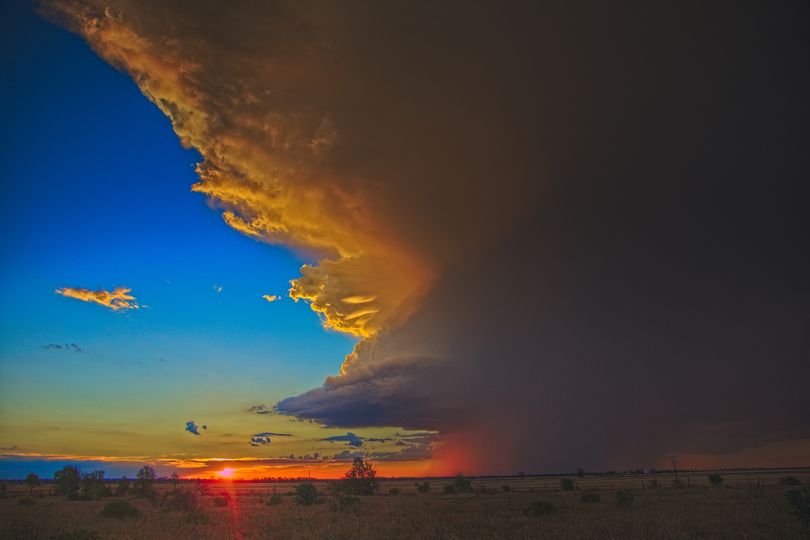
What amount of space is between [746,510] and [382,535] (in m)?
28.5

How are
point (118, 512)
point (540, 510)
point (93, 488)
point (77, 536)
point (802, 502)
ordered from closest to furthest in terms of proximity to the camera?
point (77, 536), point (802, 502), point (540, 510), point (118, 512), point (93, 488)

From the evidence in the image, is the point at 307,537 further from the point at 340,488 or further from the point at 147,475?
the point at 147,475

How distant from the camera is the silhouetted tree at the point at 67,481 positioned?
8475 cm

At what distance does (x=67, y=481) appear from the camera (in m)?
86.1

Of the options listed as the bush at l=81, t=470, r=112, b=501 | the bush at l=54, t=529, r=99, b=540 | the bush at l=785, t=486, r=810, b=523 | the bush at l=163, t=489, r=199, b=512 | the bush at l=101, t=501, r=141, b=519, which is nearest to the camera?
the bush at l=54, t=529, r=99, b=540

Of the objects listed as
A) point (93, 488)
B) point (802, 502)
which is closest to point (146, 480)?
point (93, 488)

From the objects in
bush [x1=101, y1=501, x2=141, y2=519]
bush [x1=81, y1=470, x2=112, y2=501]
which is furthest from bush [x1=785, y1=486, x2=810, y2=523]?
bush [x1=81, y1=470, x2=112, y2=501]

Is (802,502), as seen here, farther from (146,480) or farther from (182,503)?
(146,480)

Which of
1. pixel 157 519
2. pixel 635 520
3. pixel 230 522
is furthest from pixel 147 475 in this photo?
pixel 635 520

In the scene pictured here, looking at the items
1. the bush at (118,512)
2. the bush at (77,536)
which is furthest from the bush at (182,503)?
the bush at (77,536)

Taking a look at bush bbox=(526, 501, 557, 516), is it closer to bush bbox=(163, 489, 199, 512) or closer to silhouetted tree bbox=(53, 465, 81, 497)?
bush bbox=(163, 489, 199, 512)

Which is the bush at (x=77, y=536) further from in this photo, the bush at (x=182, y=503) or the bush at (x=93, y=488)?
the bush at (x=93, y=488)

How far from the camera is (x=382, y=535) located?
28.3m

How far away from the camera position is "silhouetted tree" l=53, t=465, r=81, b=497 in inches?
3337
